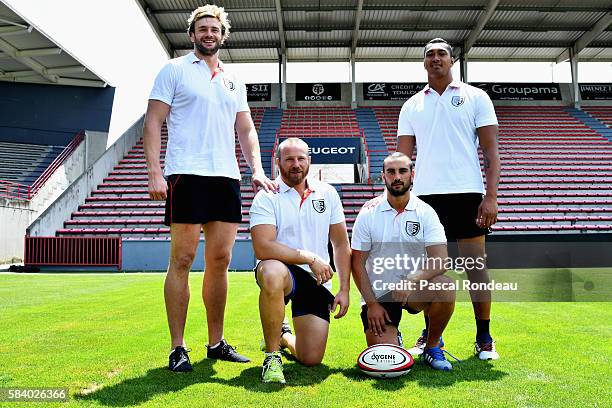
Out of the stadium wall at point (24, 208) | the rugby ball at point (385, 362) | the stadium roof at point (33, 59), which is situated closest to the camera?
the rugby ball at point (385, 362)

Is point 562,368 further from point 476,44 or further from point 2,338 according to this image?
point 476,44

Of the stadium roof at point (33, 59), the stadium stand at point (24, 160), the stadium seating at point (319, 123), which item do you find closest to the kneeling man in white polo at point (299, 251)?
the stadium roof at point (33, 59)

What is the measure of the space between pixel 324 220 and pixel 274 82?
21.0 meters

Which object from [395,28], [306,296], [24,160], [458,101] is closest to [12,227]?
[24,160]

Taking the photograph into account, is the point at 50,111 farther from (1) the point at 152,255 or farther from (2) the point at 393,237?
(2) the point at 393,237

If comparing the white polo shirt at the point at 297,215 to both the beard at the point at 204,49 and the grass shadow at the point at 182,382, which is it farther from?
the beard at the point at 204,49

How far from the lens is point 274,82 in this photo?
2331cm

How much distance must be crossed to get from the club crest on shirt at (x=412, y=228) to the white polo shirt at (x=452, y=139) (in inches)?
14.3

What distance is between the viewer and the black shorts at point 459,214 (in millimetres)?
3289

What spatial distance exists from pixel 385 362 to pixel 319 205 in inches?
38.3

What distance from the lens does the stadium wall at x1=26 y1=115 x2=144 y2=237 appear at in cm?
1429

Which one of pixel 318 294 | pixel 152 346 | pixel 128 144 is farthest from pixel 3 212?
pixel 318 294

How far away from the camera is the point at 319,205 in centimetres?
311
